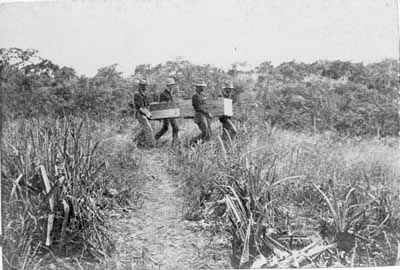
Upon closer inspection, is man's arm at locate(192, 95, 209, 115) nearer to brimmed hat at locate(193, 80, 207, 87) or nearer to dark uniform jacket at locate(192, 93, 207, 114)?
dark uniform jacket at locate(192, 93, 207, 114)

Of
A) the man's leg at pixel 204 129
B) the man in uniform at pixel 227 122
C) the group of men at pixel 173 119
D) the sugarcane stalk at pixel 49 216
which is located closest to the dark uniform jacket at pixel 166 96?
the group of men at pixel 173 119

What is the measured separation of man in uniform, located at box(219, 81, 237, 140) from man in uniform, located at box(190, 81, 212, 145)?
13 cm

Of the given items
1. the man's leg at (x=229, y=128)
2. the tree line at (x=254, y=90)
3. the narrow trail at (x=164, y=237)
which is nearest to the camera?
the narrow trail at (x=164, y=237)

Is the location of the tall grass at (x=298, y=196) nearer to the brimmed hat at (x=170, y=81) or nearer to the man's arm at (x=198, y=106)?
the man's arm at (x=198, y=106)

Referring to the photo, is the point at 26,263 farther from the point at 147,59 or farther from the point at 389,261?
the point at 389,261

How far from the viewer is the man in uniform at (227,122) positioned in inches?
232

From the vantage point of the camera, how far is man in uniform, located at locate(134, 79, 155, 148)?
6.04 meters

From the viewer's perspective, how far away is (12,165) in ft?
18.8

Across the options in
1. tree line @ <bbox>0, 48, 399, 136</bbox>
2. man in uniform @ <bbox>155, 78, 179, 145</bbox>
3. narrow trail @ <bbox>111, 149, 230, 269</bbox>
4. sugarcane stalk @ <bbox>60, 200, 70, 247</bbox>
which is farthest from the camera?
man in uniform @ <bbox>155, 78, 179, 145</bbox>

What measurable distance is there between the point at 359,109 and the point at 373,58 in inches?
17.8

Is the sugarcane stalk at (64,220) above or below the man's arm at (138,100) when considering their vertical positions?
below

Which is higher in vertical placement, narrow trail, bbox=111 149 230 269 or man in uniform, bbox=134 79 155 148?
man in uniform, bbox=134 79 155 148

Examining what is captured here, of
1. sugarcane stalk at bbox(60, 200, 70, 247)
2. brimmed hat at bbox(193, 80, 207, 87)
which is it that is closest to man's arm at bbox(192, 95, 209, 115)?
brimmed hat at bbox(193, 80, 207, 87)

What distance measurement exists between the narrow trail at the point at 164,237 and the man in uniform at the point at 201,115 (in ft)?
1.50
